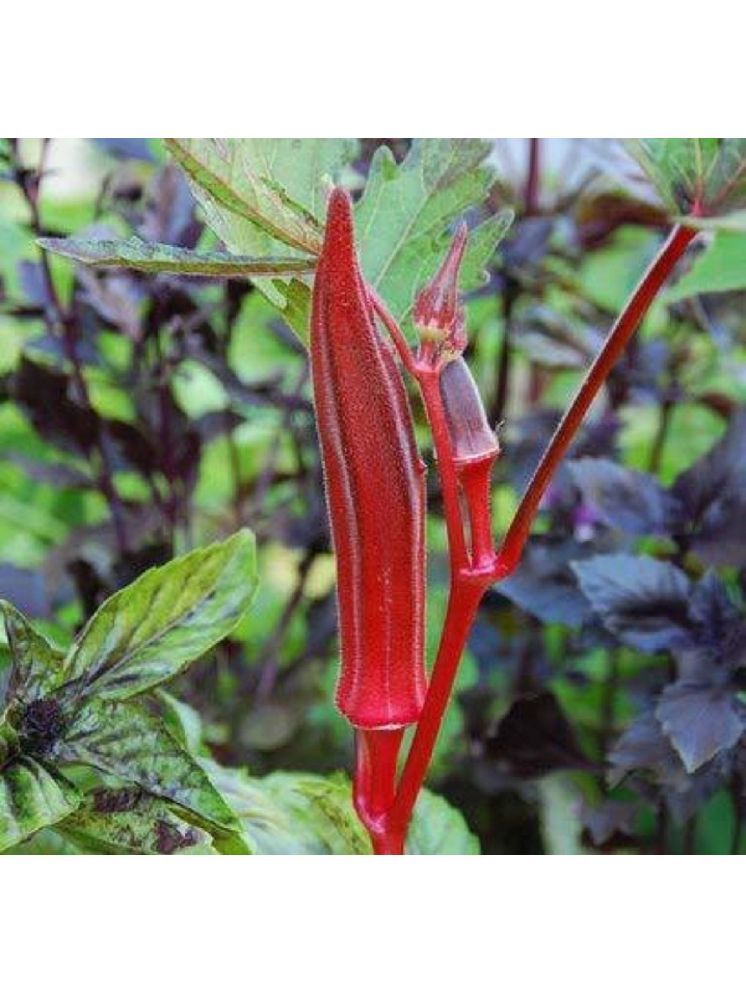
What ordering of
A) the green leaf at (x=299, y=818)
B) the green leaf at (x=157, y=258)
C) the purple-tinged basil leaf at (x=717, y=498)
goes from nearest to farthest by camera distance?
the green leaf at (x=157, y=258)
the green leaf at (x=299, y=818)
the purple-tinged basil leaf at (x=717, y=498)

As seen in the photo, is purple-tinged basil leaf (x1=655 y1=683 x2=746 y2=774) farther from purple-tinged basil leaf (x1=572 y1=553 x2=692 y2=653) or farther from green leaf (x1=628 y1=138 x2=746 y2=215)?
green leaf (x1=628 y1=138 x2=746 y2=215)

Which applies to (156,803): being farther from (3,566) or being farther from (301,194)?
(3,566)

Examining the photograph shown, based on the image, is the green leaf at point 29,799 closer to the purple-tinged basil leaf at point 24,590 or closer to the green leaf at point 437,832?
the green leaf at point 437,832

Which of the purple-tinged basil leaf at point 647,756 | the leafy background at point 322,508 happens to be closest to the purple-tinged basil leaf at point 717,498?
the leafy background at point 322,508

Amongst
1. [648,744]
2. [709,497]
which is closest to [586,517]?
[709,497]

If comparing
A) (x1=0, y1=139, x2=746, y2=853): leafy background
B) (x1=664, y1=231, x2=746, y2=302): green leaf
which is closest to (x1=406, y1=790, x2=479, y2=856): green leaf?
(x1=0, y1=139, x2=746, y2=853): leafy background
